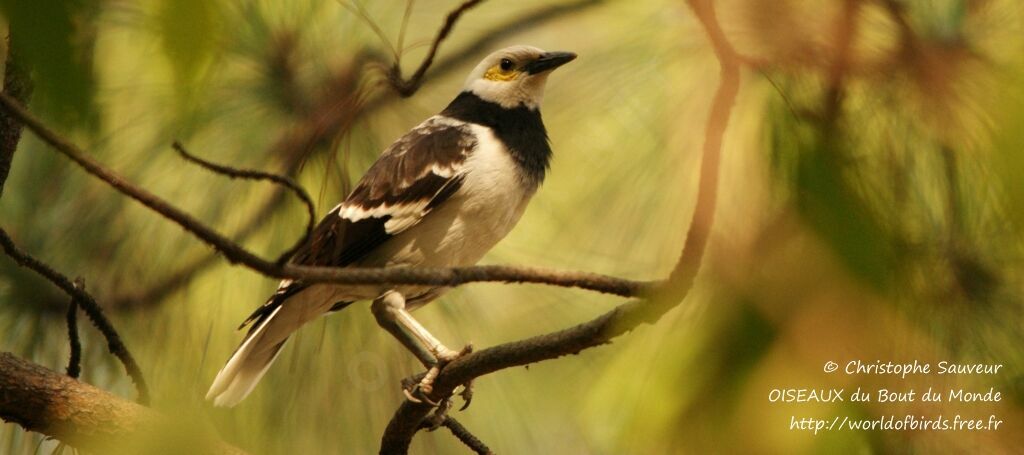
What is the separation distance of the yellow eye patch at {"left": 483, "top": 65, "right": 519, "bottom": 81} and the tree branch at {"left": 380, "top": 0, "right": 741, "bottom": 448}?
0.86m

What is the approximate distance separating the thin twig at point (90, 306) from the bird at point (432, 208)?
30 centimetres

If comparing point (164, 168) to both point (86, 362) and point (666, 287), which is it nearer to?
point (86, 362)

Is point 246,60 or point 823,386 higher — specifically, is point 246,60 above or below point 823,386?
above

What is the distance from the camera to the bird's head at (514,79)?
2.57 meters

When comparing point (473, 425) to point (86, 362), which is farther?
point (473, 425)

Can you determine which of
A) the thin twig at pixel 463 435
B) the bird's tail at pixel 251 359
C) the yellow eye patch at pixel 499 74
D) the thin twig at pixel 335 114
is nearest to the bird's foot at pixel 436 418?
the thin twig at pixel 463 435

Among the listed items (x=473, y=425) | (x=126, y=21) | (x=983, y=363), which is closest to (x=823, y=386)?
(x=983, y=363)

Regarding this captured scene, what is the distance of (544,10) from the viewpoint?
184 cm

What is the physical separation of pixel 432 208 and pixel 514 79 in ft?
1.30

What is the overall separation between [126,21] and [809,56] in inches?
29.8

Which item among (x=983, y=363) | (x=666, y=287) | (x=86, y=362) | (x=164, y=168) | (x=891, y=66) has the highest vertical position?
(x=164, y=168)

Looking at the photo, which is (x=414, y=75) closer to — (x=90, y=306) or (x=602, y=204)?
(x=602, y=204)

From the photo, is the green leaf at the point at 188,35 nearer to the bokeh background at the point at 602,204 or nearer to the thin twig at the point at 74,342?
the bokeh background at the point at 602,204

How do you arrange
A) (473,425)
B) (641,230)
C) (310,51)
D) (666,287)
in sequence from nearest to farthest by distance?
(666,287) < (641,230) < (310,51) < (473,425)
